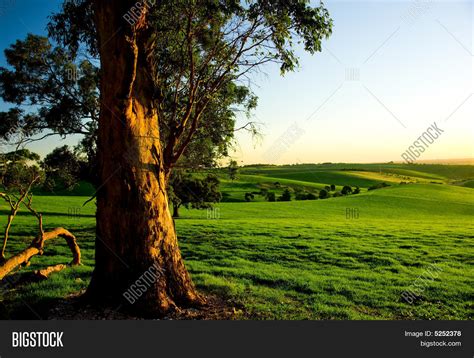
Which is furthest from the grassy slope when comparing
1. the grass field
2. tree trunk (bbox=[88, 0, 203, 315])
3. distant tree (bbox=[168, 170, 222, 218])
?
distant tree (bbox=[168, 170, 222, 218])

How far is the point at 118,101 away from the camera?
7.82 meters

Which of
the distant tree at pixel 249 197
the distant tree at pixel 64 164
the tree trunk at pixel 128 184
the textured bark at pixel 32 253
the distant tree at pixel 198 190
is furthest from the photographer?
the distant tree at pixel 249 197

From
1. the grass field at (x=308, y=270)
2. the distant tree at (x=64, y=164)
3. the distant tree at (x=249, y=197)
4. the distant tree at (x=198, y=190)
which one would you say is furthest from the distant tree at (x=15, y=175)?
the distant tree at (x=249, y=197)

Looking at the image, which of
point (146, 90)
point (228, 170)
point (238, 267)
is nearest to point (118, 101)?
point (146, 90)

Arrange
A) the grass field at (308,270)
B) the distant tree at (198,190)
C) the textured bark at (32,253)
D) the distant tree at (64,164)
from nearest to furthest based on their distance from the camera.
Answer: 1. the textured bark at (32,253)
2. the grass field at (308,270)
3. the distant tree at (64,164)
4. the distant tree at (198,190)

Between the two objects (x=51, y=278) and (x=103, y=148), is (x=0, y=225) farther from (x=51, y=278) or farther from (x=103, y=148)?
(x=103, y=148)

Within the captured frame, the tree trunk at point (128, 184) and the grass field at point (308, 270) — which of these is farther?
the grass field at point (308, 270)

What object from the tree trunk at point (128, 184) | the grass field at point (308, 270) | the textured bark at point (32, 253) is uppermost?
the tree trunk at point (128, 184)

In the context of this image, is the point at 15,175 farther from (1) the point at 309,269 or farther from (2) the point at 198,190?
(2) the point at 198,190

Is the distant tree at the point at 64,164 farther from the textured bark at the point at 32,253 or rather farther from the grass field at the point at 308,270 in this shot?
the textured bark at the point at 32,253

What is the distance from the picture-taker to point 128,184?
7.97 metres

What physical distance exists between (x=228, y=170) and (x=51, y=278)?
46.1 ft

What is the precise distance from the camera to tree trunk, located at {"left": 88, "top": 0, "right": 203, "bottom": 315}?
25.8 feet

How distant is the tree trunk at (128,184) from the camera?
7855mm
